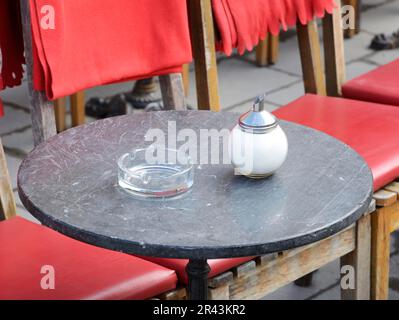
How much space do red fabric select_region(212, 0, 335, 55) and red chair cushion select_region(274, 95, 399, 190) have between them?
0.25m

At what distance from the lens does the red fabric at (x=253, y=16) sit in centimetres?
283

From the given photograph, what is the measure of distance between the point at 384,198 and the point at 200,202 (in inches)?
32.8

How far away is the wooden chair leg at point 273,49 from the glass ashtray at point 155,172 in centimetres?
283

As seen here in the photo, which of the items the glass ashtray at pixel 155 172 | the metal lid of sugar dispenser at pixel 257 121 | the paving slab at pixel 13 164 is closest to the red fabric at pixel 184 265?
the glass ashtray at pixel 155 172

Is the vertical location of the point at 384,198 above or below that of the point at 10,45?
below

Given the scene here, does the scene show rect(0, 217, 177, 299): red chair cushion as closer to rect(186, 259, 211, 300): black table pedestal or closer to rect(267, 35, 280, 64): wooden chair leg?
rect(186, 259, 211, 300): black table pedestal

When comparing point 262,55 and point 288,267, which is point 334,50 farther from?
point 262,55

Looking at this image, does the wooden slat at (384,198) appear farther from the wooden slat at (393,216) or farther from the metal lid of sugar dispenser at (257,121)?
the metal lid of sugar dispenser at (257,121)

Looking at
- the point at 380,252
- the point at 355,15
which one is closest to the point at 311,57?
the point at 380,252

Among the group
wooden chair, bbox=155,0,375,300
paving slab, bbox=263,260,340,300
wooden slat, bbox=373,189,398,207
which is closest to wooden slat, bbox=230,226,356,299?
wooden chair, bbox=155,0,375,300

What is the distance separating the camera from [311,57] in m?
3.10
